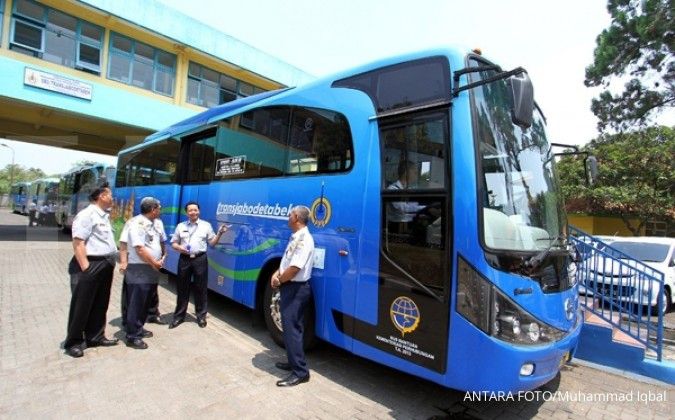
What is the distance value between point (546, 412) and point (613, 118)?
8797mm

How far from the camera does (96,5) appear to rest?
46.2 ft

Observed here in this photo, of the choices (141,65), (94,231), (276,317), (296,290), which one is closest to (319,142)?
(296,290)

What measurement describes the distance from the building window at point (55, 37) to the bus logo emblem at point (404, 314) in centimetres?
1541

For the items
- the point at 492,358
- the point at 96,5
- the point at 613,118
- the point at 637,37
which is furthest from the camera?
the point at 96,5

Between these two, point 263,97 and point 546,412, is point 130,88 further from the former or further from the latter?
point 546,412

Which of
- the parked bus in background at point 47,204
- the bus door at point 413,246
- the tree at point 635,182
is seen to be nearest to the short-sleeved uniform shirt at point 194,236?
the bus door at point 413,246

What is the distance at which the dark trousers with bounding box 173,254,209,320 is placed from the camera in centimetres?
584

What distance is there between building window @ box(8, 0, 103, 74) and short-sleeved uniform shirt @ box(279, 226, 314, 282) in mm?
14336

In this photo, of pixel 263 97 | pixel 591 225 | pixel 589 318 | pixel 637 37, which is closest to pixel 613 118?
pixel 637 37

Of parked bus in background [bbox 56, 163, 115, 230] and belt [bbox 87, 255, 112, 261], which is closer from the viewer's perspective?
belt [bbox 87, 255, 112, 261]

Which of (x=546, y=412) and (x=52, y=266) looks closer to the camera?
(x=546, y=412)

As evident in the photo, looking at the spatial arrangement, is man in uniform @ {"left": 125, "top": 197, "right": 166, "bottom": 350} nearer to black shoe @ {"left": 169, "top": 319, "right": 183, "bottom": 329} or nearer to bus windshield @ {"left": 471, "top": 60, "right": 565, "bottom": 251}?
black shoe @ {"left": 169, "top": 319, "right": 183, "bottom": 329}

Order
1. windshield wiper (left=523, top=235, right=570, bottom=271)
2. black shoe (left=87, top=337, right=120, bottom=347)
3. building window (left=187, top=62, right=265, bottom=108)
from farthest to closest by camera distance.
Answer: building window (left=187, top=62, right=265, bottom=108), black shoe (left=87, top=337, right=120, bottom=347), windshield wiper (left=523, top=235, right=570, bottom=271)

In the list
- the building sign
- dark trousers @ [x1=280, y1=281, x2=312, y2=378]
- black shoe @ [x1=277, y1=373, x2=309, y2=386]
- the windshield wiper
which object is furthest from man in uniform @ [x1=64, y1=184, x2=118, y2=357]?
the building sign
